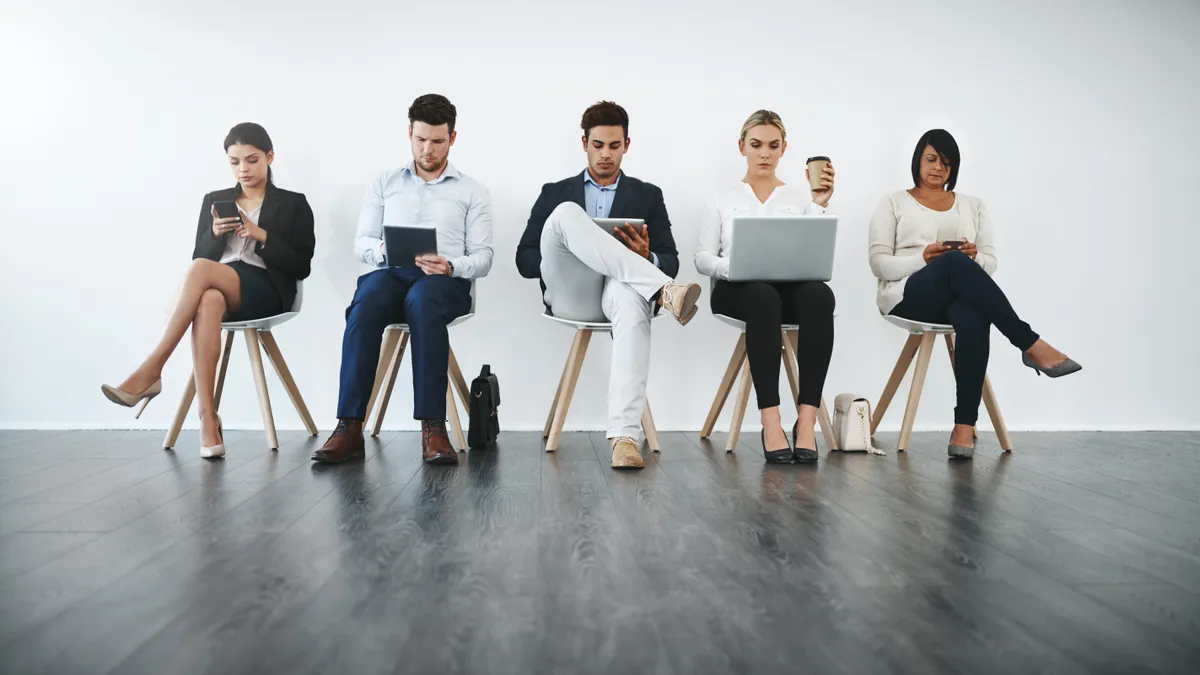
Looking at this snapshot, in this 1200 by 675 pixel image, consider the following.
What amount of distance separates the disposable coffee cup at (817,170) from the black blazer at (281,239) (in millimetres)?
1912

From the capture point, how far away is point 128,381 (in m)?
2.55

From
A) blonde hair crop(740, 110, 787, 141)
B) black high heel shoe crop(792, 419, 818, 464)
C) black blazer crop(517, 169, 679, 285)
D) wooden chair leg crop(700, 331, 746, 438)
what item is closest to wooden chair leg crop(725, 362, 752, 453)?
wooden chair leg crop(700, 331, 746, 438)

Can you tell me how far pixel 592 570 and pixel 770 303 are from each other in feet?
5.03

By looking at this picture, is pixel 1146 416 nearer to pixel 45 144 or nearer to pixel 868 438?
pixel 868 438

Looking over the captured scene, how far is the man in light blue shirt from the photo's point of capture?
8.32ft

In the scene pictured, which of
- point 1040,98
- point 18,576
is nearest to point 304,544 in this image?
point 18,576

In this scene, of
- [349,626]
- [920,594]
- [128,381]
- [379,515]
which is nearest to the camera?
[349,626]

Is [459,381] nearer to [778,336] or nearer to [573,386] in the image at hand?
[573,386]

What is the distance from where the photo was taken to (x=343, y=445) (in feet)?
8.18

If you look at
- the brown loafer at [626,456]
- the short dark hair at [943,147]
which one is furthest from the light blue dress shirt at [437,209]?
the short dark hair at [943,147]

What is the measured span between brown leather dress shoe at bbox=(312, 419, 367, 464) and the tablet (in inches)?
21.4

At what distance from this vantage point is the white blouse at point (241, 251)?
115 inches

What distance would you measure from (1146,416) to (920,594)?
3137 mm

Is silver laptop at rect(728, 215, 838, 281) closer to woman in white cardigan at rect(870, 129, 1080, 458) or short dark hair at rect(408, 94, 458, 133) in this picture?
woman in white cardigan at rect(870, 129, 1080, 458)
